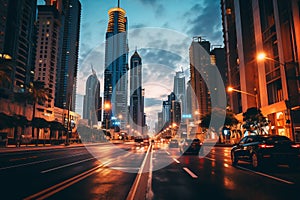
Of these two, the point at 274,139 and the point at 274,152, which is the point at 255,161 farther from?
the point at 274,139

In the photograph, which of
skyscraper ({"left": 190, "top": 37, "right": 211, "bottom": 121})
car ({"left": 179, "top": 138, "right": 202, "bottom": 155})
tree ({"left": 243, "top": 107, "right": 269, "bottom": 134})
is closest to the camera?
car ({"left": 179, "top": 138, "right": 202, "bottom": 155})

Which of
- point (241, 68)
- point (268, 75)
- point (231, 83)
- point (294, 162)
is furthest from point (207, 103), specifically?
point (294, 162)

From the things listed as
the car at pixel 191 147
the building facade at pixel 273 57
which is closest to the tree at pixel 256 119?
the building facade at pixel 273 57

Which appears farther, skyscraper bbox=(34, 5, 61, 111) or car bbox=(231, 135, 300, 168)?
skyscraper bbox=(34, 5, 61, 111)

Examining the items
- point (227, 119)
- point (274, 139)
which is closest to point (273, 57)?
point (227, 119)

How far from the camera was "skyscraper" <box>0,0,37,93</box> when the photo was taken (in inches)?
3273

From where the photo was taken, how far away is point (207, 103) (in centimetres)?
17388

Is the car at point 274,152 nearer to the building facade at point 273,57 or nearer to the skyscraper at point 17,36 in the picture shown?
the building facade at point 273,57

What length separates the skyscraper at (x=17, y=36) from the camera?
83125 mm

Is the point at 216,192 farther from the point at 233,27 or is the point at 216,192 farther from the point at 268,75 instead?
the point at 233,27

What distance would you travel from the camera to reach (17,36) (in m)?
92.2

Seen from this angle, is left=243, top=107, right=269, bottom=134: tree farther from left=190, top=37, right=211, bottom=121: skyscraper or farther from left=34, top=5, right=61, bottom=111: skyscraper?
left=190, top=37, right=211, bottom=121: skyscraper

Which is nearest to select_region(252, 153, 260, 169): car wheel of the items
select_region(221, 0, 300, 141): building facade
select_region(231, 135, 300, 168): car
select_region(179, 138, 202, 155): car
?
select_region(231, 135, 300, 168): car

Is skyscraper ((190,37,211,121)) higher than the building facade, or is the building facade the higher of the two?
skyscraper ((190,37,211,121))
